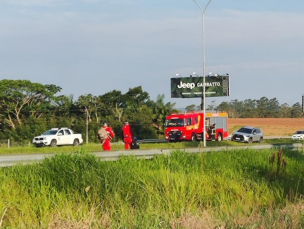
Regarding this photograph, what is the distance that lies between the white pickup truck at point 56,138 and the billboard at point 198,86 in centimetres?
2086

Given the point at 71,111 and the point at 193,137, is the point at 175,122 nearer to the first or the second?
the point at 193,137

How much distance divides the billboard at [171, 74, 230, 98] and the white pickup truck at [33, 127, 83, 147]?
20862mm

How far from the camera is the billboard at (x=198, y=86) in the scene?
2628 inches

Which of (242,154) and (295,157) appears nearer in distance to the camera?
(242,154)

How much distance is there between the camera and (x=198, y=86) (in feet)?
228

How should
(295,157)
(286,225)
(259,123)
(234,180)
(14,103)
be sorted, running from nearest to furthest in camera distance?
(286,225)
(234,180)
(295,157)
(14,103)
(259,123)

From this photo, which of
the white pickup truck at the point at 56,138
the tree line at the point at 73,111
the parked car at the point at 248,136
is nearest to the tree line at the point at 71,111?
the tree line at the point at 73,111

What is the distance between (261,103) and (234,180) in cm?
15153

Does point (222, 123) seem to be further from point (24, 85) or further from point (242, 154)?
point (242, 154)

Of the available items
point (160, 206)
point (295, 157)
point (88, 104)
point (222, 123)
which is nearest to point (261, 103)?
point (88, 104)

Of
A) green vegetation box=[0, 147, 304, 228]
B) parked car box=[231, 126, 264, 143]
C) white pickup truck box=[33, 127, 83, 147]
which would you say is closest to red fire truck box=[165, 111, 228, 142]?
parked car box=[231, 126, 264, 143]

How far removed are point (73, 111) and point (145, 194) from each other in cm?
6109

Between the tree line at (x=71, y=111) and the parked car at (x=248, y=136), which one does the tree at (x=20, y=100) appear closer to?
the tree line at (x=71, y=111)

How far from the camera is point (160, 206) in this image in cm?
1087
